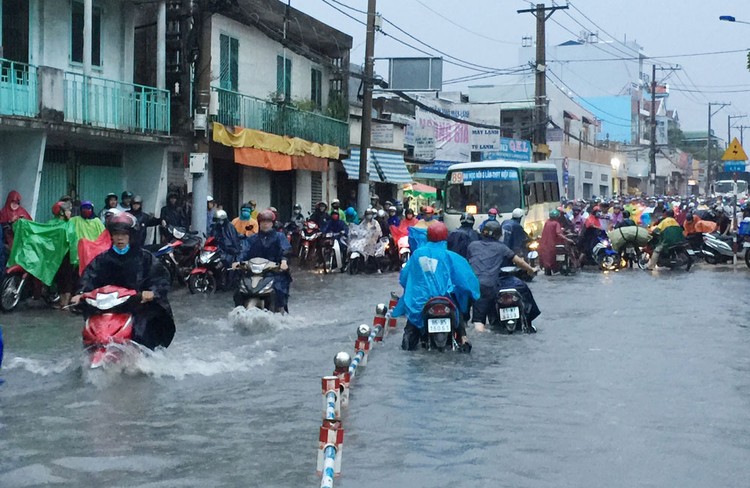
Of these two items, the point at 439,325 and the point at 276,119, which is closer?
the point at 439,325

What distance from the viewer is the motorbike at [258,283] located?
13.4m

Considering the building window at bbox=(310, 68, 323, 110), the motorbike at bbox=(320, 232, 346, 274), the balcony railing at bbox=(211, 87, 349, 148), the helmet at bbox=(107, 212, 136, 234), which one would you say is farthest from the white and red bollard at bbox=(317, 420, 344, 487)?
the building window at bbox=(310, 68, 323, 110)

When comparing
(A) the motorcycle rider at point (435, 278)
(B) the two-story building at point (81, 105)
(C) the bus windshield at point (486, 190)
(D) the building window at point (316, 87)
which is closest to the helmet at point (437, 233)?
(A) the motorcycle rider at point (435, 278)

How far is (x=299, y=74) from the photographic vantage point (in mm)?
31891

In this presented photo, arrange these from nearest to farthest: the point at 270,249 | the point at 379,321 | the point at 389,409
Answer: the point at 389,409 → the point at 379,321 → the point at 270,249

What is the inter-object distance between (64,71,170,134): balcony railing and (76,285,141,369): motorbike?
11.1 metres

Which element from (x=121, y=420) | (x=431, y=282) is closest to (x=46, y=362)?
(x=121, y=420)

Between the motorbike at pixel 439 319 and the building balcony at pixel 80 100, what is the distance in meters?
9.97

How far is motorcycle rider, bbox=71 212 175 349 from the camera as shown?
9.29 m

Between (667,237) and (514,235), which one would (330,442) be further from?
(667,237)

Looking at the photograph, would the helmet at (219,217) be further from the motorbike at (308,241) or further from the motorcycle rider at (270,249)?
the motorbike at (308,241)

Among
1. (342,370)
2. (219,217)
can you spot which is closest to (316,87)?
(219,217)

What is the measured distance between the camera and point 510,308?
1319 centimetres

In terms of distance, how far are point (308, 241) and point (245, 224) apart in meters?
5.28
